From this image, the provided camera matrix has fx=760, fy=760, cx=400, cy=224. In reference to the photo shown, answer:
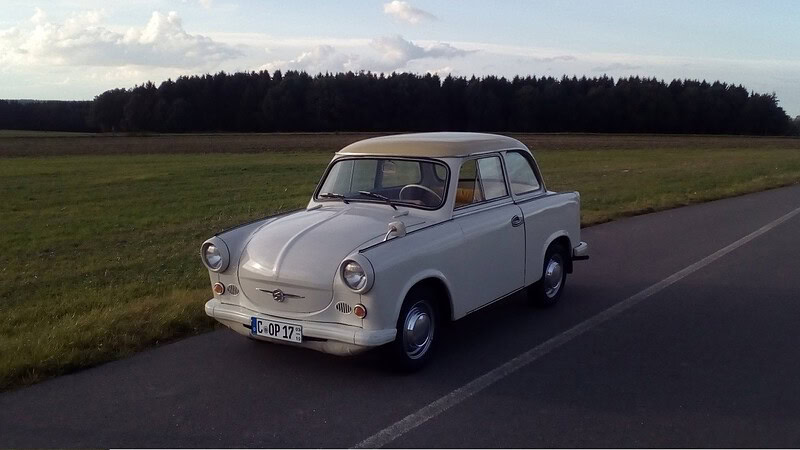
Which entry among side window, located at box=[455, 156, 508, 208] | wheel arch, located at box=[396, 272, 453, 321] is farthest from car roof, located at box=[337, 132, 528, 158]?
wheel arch, located at box=[396, 272, 453, 321]

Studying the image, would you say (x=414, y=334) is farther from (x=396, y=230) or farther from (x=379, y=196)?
(x=379, y=196)

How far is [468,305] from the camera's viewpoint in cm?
607

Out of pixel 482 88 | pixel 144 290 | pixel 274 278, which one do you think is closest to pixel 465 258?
pixel 274 278

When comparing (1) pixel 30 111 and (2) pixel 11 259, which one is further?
(1) pixel 30 111

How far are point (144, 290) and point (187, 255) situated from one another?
2803 millimetres

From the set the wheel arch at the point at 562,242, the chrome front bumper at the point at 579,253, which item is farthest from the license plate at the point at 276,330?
the chrome front bumper at the point at 579,253

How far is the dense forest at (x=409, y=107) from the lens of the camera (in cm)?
7456

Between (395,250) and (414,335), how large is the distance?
0.65 metres

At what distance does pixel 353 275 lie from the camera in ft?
17.0

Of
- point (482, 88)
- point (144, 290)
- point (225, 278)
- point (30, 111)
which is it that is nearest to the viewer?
point (225, 278)

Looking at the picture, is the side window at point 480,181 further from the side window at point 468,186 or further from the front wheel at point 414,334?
the front wheel at point 414,334

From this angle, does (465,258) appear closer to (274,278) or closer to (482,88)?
(274,278)

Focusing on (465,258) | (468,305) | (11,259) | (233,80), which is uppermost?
Result: (233,80)

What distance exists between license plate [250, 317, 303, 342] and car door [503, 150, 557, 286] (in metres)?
2.50
